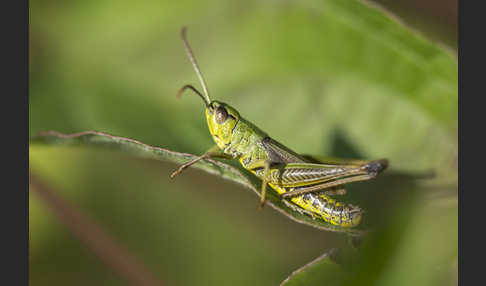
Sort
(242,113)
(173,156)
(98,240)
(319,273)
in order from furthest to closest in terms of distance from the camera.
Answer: (98,240)
(242,113)
(173,156)
(319,273)

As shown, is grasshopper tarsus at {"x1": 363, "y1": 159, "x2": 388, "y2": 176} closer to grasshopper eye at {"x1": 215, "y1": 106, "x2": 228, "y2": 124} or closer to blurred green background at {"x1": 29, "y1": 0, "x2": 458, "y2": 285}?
blurred green background at {"x1": 29, "y1": 0, "x2": 458, "y2": 285}

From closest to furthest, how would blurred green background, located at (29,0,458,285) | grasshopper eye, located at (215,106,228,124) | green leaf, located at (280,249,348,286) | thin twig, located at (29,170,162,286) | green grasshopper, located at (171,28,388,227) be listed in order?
1. green leaf, located at (280,249,348,286)
2. blurred green background, located at (29,0,458,285)
3. green grasshopper, located at (171,28,388,227)
4. grasshopper eye, located at (215,106,228,124)
5. thin twig, located at (29,170,162,286)

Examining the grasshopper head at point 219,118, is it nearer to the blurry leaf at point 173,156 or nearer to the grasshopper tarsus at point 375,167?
the blurry leaf at point 173,156

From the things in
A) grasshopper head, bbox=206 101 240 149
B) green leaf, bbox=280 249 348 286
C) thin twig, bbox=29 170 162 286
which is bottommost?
green leaf, bbox=280 249 348 286

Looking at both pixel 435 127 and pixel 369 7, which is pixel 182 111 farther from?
pixel 435 127

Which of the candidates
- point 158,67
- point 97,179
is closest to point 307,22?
point 158,67

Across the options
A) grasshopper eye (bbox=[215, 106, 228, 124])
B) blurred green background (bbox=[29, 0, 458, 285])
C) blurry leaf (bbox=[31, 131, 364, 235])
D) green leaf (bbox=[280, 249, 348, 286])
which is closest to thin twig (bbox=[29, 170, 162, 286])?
blurred green background (bbox=[29, 0, 458, 285])

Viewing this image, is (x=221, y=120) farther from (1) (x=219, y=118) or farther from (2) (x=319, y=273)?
(2) (x=319, y=273)

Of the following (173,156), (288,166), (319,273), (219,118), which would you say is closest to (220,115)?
(219,118)
